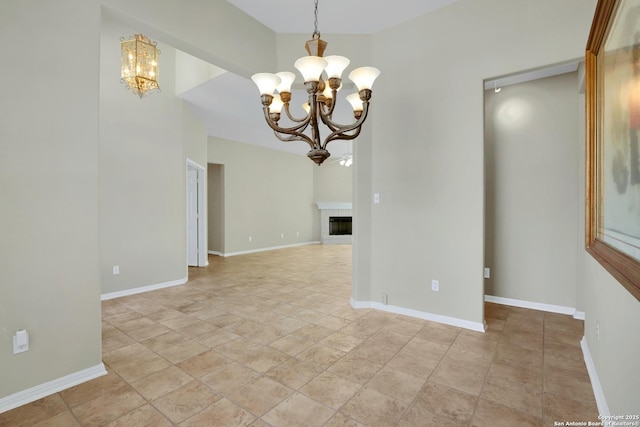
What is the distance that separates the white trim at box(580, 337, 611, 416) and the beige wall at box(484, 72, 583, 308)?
1.16 meters

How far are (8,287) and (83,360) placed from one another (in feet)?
2.20

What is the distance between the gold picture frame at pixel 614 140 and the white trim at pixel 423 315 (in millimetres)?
1244

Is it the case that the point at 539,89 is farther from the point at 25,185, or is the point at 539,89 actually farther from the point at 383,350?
the point at 25,185

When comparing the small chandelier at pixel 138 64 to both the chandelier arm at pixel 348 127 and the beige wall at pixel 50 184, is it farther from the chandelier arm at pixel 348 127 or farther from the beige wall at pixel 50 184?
the chandelier arm at pixel 348 127

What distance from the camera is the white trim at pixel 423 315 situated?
9.81ft

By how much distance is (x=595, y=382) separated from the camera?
6.41 feet

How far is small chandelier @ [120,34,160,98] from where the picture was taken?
3.57m

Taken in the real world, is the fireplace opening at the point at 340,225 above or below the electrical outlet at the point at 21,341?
above

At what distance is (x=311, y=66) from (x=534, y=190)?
3.09m

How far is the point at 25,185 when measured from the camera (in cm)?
190

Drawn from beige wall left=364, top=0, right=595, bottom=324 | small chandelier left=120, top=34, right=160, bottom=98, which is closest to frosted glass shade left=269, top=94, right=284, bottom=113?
beige wall left=364, top=0, right=595, bottom=324

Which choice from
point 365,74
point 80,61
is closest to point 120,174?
point 80,61

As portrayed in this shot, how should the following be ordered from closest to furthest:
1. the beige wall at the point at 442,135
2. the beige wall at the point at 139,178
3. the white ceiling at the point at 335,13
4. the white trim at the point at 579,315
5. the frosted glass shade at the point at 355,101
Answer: the frosted glass shade at the point at 355,101, the beige wall at the point at 442,135, the white ceiling at the point at 335,13, the white trim at the point at 579,315, the beige wall at the point at 139,178

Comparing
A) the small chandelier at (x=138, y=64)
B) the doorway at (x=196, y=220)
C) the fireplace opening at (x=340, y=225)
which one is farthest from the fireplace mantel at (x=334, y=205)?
the small chandelier at (x=138, y=64)
